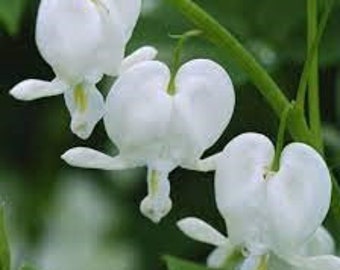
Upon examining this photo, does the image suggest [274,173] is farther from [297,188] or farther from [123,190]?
[123,190]

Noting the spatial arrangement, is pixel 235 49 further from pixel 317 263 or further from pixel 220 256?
pixel 220 256

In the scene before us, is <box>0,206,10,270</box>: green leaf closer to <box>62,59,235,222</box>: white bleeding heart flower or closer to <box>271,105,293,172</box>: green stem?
<box>62,59,235,222</box>: white bleeding heart flower

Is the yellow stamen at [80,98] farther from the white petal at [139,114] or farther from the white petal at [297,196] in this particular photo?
the white petal at [297,196]

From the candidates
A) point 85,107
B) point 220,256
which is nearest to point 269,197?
point 85,107

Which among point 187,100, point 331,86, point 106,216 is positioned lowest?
point 106,216

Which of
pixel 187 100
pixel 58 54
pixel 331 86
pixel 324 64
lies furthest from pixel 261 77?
pixel 331 86

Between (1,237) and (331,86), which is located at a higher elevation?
(1,237)

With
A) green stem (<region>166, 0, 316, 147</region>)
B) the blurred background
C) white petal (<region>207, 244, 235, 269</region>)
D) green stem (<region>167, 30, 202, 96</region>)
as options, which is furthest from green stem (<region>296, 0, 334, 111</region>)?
the blurred background
